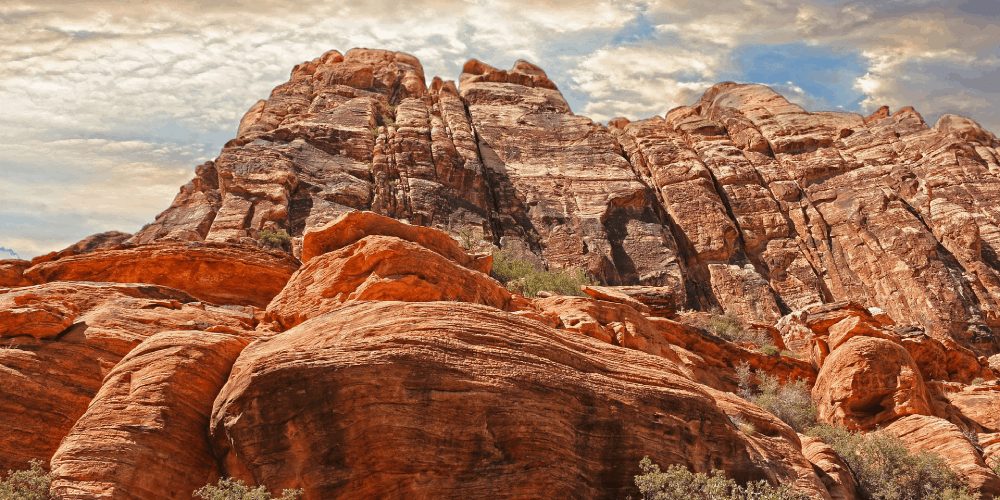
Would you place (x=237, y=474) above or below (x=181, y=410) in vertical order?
below

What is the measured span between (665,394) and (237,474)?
8131 millimetres

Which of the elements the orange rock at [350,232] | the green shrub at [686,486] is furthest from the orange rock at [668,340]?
the green shrub at [686,486]

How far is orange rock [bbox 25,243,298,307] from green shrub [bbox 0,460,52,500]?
1335 centimetres

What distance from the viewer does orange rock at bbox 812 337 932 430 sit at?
92.8ft

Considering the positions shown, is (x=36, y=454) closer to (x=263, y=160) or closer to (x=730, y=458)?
(x=730, y=458)

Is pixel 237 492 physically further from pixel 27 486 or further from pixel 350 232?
pixel 350 232

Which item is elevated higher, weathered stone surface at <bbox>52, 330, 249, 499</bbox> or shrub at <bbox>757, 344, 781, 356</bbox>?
shrub at <bbox>757, 344, 781, 356</bbox>

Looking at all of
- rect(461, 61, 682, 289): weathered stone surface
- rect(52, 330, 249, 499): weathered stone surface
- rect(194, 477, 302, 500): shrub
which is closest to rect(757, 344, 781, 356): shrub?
rect(461, 61, 682, 289): weathered stone surface

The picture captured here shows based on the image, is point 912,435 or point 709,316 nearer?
point 912,435

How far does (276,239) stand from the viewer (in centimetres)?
4684

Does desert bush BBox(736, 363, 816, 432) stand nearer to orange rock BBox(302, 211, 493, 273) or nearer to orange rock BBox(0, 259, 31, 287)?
orange rock BBox(302, 211, 493, 273)

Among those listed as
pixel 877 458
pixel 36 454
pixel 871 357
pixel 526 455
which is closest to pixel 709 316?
pixel 871 357

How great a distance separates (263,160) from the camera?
54094mm

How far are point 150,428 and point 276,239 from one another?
106ft
